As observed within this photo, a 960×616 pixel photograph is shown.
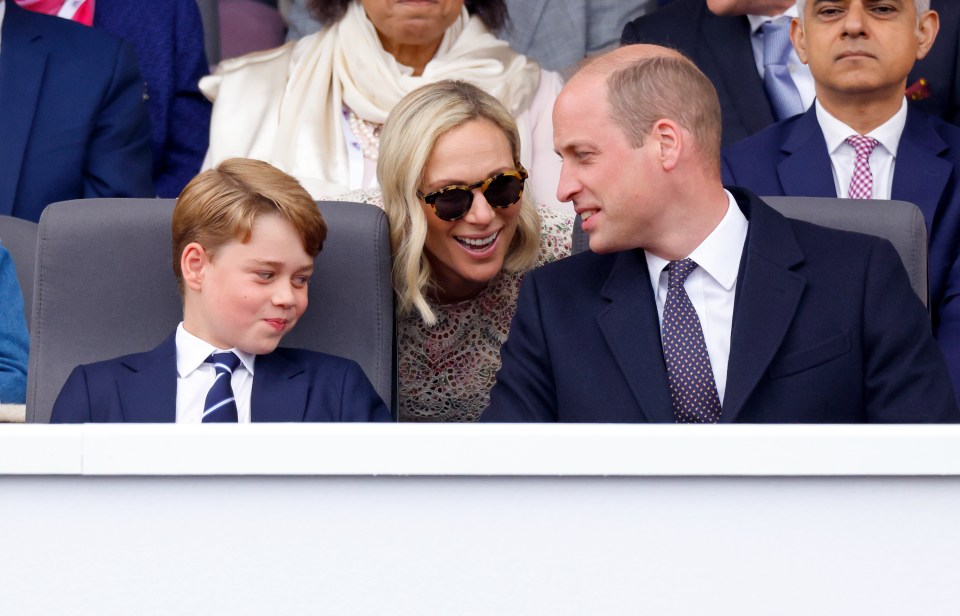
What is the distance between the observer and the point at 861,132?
2602mm

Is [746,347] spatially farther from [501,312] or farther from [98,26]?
[98,26]

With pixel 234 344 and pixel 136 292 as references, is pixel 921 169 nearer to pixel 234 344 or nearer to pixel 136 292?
pixel 234 344

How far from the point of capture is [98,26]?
349cm

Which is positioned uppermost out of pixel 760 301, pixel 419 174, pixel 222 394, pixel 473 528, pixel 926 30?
pixel 926 30

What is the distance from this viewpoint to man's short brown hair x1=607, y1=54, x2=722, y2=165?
1932 mm

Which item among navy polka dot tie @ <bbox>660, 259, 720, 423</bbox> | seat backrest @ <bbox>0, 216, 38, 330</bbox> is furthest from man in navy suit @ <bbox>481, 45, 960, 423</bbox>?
seat backrest @ <bbox>0, 216, 38, 330</bbox>

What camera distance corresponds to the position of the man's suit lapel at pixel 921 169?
2.41 m

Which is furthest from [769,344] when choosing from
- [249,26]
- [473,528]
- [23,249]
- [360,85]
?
[249,26]

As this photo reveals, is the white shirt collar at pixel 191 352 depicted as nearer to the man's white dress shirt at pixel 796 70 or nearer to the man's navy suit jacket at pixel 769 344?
the man's navy suit jacket at pixel 769 344

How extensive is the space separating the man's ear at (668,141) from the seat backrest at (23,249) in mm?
1194

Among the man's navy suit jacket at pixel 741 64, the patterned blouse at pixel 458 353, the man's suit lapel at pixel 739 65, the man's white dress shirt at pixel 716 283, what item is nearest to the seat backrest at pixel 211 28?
the man's navy suit jacket at pixel 741 64

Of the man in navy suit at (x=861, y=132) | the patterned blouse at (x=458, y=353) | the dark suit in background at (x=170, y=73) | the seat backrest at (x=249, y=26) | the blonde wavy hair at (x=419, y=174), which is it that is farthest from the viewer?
the seat backrest at (x=249, y=26)

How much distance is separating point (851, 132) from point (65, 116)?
1.82 metres

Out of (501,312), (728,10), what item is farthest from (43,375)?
(728,10)
